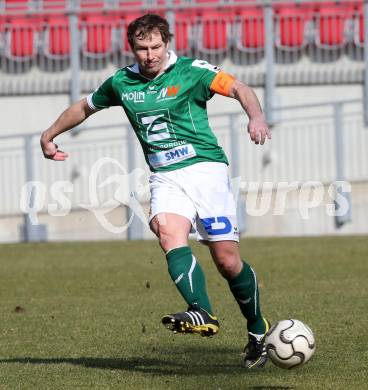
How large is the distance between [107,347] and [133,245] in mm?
9890

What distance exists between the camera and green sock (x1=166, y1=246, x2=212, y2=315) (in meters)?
6.59

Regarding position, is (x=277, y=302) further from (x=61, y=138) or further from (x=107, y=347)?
(x=61, y=138)

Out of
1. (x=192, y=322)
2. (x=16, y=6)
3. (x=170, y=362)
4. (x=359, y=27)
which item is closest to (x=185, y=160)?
(x=192, y=322)

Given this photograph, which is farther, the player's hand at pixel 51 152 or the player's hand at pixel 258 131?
the player's hand at pixel 51 152

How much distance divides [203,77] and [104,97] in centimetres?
74

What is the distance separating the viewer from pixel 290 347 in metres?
6.38

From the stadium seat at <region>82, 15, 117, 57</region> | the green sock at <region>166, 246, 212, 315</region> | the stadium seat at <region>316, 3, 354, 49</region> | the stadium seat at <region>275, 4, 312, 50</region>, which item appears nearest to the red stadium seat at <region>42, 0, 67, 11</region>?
the stadium seat at <region>82, 15, 117, 57</region>

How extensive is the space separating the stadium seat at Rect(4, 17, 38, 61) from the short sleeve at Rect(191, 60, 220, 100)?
14.9m

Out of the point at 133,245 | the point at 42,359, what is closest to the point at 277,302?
the point at 42,359

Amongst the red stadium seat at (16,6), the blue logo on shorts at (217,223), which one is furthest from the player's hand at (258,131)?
the red stadium seat at (16,6)

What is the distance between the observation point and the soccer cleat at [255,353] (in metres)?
6.98

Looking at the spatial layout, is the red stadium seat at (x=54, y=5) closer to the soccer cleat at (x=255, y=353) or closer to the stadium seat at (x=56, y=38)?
the stadium seat at (x=56, y=38)

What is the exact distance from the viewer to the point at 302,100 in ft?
68.0

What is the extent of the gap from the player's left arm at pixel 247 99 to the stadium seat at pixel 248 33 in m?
14.3
